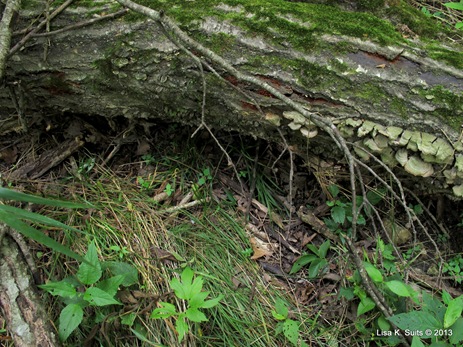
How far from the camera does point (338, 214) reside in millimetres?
2119

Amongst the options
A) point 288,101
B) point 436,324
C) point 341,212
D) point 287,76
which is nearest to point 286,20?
point 287,76

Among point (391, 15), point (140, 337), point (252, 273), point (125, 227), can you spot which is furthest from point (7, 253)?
point (391, 15)

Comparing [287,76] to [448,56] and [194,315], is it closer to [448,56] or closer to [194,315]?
[448,56]

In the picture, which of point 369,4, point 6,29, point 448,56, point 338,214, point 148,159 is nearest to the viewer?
point 448,56

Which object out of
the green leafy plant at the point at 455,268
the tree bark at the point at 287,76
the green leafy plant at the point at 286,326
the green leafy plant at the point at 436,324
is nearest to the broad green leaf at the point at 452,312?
the green leafy plant at the point at 436,324

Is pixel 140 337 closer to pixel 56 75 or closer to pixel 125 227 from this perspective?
pixel 125 227

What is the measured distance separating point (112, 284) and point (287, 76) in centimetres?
125

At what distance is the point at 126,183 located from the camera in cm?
A: 233

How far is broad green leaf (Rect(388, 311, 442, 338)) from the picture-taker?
162cm

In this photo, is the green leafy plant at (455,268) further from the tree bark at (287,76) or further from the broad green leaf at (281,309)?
the broad green leaf at (281,309)

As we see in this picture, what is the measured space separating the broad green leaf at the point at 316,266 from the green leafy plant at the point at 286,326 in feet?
0.86

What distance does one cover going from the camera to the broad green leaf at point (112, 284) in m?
1.71

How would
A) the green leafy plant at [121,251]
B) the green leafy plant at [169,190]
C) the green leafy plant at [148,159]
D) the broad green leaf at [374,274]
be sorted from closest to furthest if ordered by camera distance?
the broad green leaf at [374,274] → the green leafy plant at [121,251] → the green leafy plant at [169,190] → the green leafy plant at [148,159]

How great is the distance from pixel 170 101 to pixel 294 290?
122 cm
